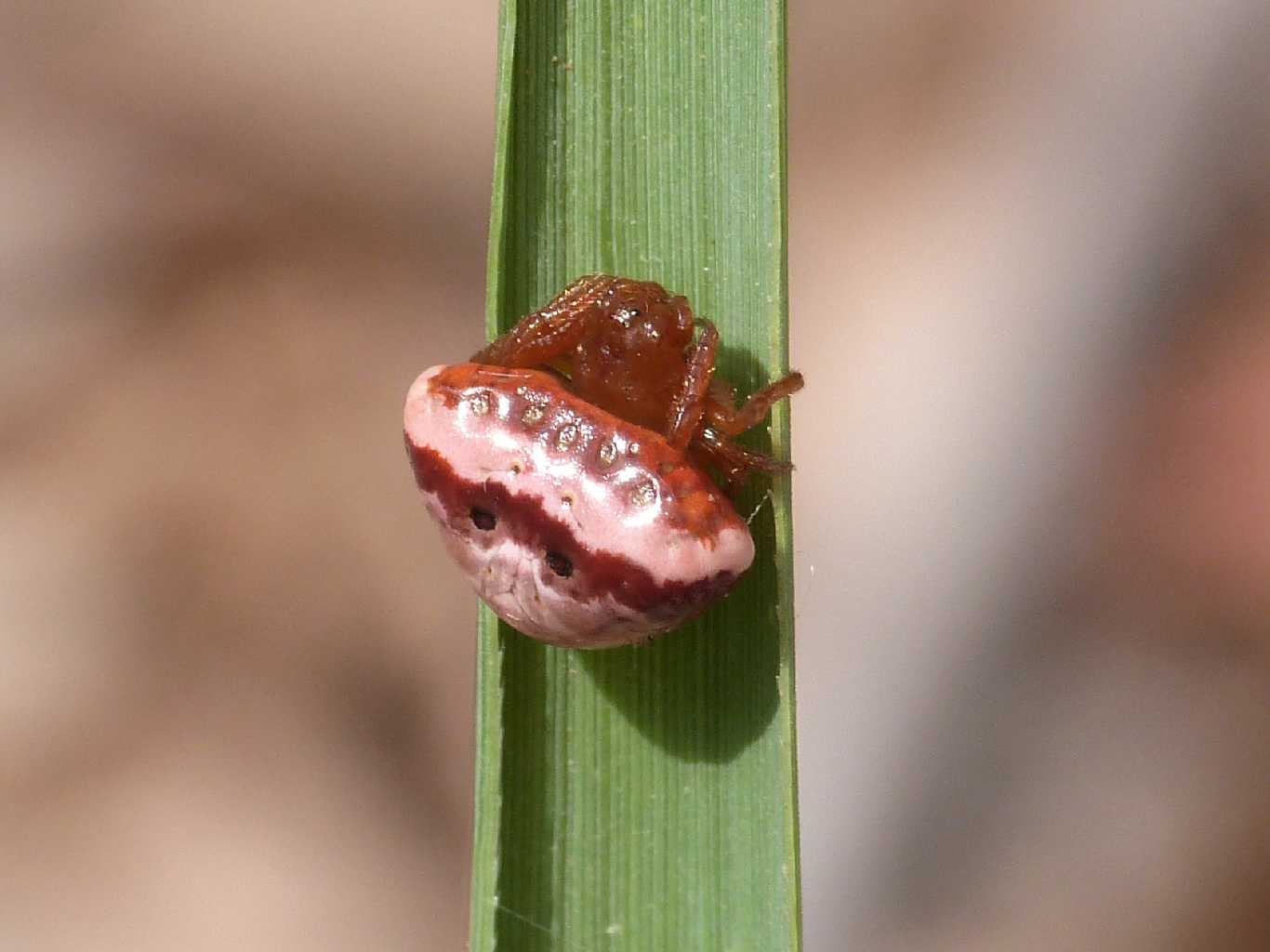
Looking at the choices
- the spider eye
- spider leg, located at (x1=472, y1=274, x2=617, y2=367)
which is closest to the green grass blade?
spider leg, located at (x1=472, y1=274, x2=617, y2=367)

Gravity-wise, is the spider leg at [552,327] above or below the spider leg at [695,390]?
above

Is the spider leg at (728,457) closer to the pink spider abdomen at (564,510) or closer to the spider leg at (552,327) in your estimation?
the pink spider abdomen at (564,510)

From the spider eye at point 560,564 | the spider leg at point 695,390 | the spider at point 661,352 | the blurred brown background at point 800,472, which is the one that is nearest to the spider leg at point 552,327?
the spider at point 661,352

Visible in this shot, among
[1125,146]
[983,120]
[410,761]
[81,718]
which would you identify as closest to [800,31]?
[983,120]

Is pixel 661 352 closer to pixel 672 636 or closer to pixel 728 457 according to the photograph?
pixel 728 457

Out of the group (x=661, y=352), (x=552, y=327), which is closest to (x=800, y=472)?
(x=661, y=352)
